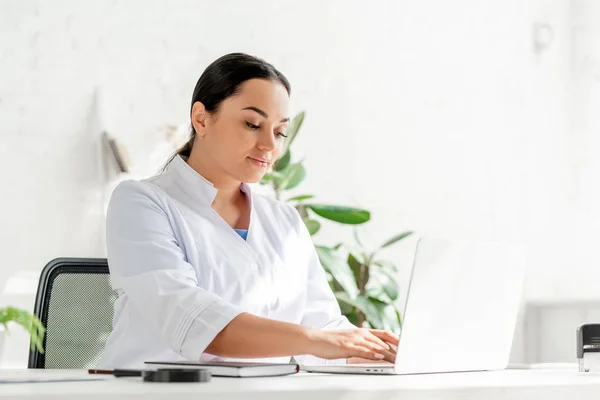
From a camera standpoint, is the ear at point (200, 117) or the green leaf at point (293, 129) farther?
the green leaf at point (293, 129)

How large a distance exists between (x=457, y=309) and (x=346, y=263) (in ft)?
6.54

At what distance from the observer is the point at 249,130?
178 centimetres

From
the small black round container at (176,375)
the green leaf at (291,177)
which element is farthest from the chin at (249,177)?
the green leaf at (291,177)

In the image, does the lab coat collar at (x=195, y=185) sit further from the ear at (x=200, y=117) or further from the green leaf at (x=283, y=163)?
Result: the green leaf at (x=283, y=163)

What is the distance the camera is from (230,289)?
170 cm

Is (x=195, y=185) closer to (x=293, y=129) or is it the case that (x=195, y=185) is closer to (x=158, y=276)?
(x=158, y=276)

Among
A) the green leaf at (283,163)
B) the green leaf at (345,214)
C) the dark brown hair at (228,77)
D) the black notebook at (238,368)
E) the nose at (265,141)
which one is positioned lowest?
the black notebook at (238,368)

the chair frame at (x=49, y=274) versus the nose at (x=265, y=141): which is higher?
the nose at (x=265, y=141)

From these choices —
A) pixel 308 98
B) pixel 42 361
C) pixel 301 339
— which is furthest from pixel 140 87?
pixel 301 339

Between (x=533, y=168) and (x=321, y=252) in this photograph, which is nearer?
(x=321, y=252)

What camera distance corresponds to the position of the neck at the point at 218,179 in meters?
1.84

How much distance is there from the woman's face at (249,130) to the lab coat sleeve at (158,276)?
17 cm

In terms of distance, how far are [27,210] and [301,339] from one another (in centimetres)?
206

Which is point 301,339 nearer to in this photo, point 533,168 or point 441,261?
point 441,261
